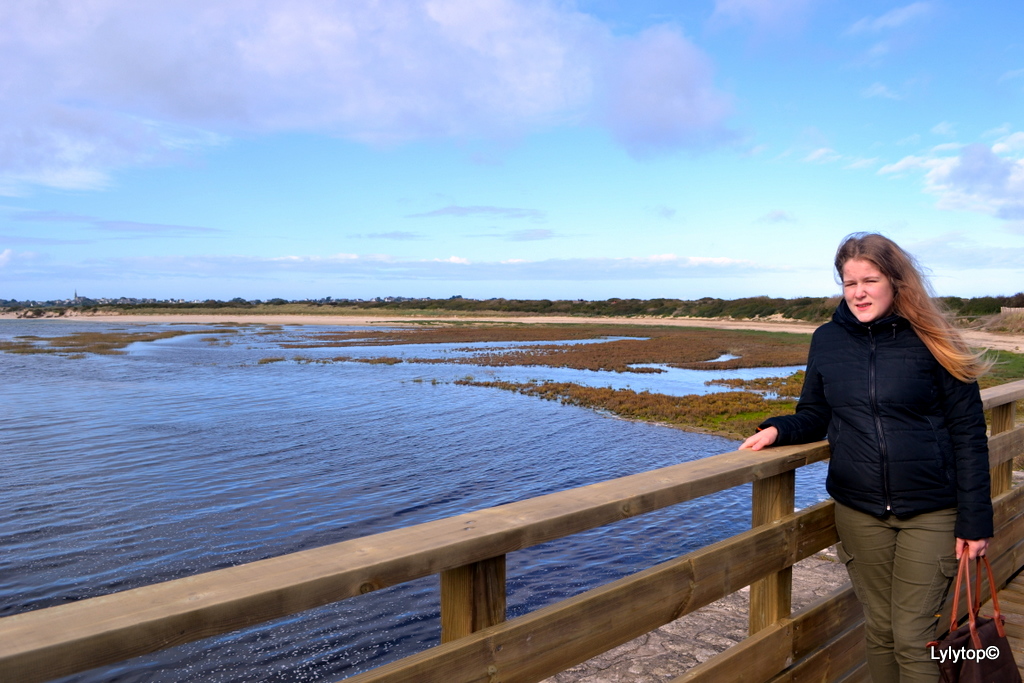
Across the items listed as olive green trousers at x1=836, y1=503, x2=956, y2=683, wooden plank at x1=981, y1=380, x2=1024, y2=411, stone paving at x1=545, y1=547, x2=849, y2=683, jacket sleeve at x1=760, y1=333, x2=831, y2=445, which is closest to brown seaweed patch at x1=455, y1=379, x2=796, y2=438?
stone paving at x1=545, y1=547, x2=849, y2=683

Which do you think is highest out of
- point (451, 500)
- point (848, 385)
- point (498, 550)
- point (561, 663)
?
point (848, 385)

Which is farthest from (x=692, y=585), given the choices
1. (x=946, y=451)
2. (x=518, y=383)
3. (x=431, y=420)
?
(x=518, y=383)

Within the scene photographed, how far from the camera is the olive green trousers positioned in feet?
9.26

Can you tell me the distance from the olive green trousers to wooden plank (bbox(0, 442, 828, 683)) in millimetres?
1142

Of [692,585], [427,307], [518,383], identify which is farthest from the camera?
[427,307]

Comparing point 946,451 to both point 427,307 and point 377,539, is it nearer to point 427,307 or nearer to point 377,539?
point 377,539

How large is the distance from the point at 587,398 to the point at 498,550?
19.1 meters

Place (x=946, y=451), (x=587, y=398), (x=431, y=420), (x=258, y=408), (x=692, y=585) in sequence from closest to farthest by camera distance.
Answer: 1. (x=692, y=585)
2. (x=946, y=451)
3. (x=431, y=420)
4. (x=258, y=408)
5. (x=587, y=398)

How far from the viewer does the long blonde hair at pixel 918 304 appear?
2.78 metres

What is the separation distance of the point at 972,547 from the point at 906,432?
519mm

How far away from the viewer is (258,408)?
18.8 m

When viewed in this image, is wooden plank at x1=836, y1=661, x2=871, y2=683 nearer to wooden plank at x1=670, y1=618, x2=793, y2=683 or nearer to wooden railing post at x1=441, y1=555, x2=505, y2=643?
wooden plank at x1=670, y1=618, x2=793, y2=683

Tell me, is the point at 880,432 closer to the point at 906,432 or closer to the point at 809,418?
the point at 906,432

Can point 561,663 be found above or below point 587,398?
above
